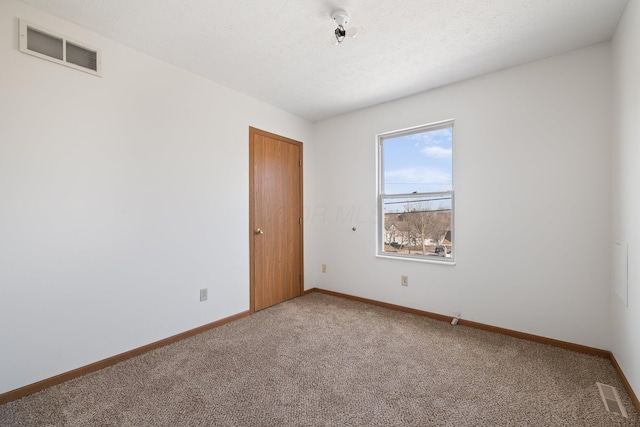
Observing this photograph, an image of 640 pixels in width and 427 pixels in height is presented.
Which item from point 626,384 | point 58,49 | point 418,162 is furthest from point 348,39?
point 626,384

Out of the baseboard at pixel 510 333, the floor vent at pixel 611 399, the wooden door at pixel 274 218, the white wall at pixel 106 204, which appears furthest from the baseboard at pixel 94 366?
the floor vent at pixel 611 399

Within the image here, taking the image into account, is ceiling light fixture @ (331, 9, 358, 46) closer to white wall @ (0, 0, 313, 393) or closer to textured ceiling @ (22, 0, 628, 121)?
textured ceiling @ (22, 0, 628, 121)

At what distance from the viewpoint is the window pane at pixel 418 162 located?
3152 mm

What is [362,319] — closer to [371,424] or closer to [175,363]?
[371,424]

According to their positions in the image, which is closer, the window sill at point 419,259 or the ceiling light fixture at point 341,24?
the ceiling light fixture at point 341,24

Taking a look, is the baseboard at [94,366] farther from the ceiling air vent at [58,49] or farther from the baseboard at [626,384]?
the baseboard at [626,384]

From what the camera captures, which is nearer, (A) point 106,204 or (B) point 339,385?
(B) point 339,385

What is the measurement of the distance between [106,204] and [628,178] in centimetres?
380

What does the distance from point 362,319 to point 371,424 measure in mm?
1592

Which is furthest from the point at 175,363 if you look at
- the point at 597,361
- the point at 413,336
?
the point at 597,361

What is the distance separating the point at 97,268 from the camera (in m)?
2.17

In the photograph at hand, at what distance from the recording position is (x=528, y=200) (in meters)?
2.57

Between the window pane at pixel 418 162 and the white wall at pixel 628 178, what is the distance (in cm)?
129

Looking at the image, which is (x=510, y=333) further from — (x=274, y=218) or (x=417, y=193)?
(x=274, y=218)
